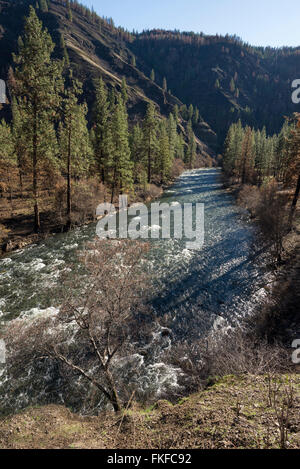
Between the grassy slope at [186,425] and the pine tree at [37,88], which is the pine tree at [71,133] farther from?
the grassy slope at [186,425]

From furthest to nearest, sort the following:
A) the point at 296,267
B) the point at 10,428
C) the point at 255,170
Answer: the point at 255,170, the point at 296,267, the point at 10,428

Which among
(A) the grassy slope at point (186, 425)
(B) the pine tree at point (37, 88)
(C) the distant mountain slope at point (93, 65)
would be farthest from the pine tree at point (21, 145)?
(C) the distant mountain slope at point (93, 65)

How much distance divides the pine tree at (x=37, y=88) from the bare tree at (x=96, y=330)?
49.4ft

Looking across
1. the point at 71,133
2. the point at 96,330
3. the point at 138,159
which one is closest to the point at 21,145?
the point at 71,133

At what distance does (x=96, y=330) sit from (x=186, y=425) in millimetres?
5266

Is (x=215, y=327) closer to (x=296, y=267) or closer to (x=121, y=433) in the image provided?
(x=121, y=433)

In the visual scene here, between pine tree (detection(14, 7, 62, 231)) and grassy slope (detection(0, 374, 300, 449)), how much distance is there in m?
19.3

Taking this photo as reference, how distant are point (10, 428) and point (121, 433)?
3.29 metres

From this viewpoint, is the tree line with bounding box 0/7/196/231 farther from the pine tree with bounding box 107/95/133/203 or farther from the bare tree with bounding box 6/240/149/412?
the bare tree with bounding box 6/240/149/412

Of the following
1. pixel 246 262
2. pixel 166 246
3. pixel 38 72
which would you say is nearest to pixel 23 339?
pixel 166 246

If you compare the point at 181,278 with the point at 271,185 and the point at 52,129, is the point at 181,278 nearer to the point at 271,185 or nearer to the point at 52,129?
the point at 271,185

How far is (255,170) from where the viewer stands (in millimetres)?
56906

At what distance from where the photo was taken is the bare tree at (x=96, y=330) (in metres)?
7.54
